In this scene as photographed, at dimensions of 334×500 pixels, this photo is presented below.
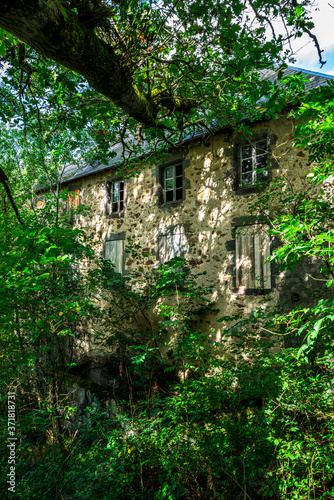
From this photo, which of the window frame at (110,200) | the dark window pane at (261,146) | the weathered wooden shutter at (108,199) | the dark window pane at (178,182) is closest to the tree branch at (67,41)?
the dark window pane at (261,146)

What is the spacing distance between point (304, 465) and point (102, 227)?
7.71m

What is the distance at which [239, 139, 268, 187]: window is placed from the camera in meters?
6.02

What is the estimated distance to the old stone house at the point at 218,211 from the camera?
566cm

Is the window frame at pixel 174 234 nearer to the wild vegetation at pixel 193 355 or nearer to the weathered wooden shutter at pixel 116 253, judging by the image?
the weathered wooden shutter at pixel 116 253

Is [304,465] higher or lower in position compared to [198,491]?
higher

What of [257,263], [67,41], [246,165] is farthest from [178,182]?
[67,41]

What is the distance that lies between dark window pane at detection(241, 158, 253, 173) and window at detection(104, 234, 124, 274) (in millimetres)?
3888

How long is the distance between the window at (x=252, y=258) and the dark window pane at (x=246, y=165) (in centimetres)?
126

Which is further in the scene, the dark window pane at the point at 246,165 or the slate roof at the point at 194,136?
the dark window pane at the point at 246,165

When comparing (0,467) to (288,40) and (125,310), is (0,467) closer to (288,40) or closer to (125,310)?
(125,310)

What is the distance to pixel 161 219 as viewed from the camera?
764cm

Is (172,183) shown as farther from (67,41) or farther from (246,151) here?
(67,41)

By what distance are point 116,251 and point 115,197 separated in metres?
1.68

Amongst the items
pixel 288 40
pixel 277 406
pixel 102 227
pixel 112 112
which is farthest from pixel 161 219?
pixel 277 406
